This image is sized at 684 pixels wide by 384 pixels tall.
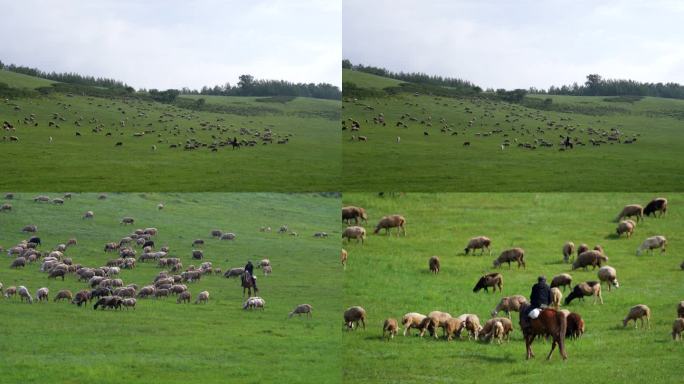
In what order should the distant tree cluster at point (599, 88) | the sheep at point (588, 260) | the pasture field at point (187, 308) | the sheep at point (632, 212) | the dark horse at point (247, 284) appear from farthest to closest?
the distant tree cluster at point (599, 88) < the dark horse at point (247, 284) < the sheep at point (632, 212) < the sheep at point (588, 260) < the pasture field at point (187, 308)

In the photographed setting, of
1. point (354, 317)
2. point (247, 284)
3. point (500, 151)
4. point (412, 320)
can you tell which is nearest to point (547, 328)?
point (412, 320)

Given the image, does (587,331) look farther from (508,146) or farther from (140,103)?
(140,103)

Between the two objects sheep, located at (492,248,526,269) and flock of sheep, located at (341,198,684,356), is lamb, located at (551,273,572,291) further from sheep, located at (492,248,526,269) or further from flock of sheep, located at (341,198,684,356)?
sheep, located at (492,248,526,269)

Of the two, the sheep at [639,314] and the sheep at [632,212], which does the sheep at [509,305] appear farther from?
the sheep at [632,212]

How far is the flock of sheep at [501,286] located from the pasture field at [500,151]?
0.77m

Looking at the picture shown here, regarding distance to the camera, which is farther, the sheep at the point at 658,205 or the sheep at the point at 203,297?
the sheep at the point at 658,205

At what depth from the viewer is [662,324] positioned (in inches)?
917

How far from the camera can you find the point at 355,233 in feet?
88.7

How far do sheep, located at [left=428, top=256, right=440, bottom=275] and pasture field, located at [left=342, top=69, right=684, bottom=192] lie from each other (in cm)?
189

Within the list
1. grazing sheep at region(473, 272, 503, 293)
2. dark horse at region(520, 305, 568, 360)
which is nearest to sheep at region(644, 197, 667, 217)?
grazing sheep at region(473, 272, 503, 293)

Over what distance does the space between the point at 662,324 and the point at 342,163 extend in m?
8.50

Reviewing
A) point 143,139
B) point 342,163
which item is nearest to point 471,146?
point 342,163

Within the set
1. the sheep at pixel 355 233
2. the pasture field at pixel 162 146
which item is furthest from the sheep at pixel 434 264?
the pasture field at pixel 162 146

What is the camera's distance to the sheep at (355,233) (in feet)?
88.2
